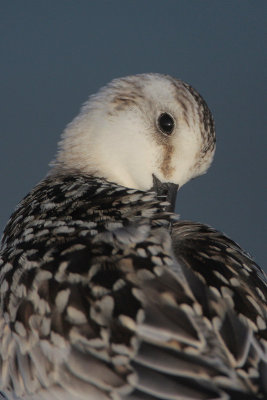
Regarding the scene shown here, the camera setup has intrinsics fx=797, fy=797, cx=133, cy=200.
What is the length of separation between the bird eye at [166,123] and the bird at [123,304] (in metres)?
0.56

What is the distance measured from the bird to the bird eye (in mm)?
562

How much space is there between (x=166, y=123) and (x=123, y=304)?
57.2 inches

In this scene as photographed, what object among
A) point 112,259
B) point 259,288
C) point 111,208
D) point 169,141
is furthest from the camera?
point 169,141

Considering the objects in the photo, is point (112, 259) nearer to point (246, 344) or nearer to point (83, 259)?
point (83, 259)

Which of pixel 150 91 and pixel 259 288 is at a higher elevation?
pixel 150 91

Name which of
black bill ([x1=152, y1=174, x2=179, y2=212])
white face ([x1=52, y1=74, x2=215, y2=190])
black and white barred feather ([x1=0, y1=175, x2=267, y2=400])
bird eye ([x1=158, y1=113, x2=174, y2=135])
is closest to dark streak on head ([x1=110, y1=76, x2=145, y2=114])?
white face ([x1=52, y1=74, x2=215, y2=190])

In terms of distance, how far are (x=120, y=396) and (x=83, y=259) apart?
0.44 meters

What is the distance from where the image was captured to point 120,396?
2090 millimetres

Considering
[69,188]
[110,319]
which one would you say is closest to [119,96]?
[69,188]

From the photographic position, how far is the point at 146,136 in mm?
3492

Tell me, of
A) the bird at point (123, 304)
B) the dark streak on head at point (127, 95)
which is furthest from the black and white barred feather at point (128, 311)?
the dark streak on head at point (127, 95)

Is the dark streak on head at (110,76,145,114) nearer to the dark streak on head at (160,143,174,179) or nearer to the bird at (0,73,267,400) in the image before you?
the dark streak on head at (160,143,174,179)

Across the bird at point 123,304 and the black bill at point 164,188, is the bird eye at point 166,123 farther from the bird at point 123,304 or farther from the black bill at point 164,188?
the bird at point 123,304

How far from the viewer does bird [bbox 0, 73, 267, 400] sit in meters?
2.09
